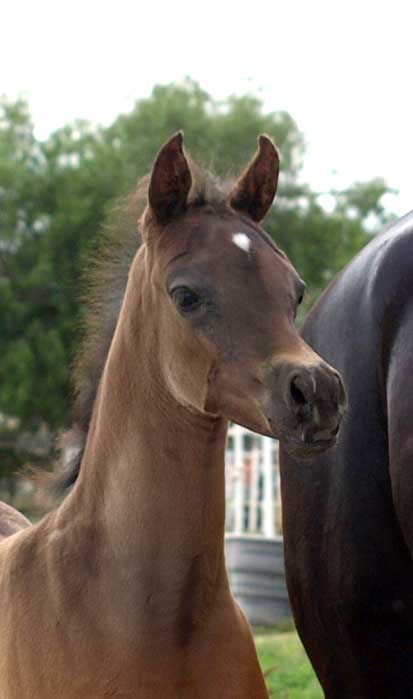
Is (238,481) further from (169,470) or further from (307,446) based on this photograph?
(307,446)

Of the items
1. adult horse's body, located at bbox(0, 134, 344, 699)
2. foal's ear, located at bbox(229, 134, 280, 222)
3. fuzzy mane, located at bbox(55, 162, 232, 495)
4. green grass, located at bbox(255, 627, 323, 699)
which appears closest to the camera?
adult horse's body, located at bbox(0, 134, 344, 699)

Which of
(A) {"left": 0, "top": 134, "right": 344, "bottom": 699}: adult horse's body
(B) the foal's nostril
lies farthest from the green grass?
(B) the foal's nostril

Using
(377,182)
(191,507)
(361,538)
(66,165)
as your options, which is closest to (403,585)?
(361,538)

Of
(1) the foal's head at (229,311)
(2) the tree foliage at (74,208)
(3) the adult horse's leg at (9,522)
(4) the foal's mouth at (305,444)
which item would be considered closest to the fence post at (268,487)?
(3) the adult horse's leg at (9,522)

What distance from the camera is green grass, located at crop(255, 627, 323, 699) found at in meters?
6.62

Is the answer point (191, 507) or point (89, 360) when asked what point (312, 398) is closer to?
Result: point (191, 507)

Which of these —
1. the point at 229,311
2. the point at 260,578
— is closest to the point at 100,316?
the point at 229,311

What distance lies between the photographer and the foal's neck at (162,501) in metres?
2.98

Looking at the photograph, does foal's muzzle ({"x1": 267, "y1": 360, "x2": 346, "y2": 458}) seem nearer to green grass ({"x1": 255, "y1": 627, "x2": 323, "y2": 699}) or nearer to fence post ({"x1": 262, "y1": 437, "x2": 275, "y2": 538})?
green grass ({"x1": 255, "y1": 627, "x2": 323, "y2": 699})

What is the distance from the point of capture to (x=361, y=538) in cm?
326

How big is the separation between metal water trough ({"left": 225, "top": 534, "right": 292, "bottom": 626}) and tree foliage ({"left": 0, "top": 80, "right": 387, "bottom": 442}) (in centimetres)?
1378

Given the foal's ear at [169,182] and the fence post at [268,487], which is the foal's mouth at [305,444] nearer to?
the foal's ear at [169,182]

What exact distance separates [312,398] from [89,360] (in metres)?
1.10

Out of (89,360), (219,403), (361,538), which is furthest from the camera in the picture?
(89,360)
